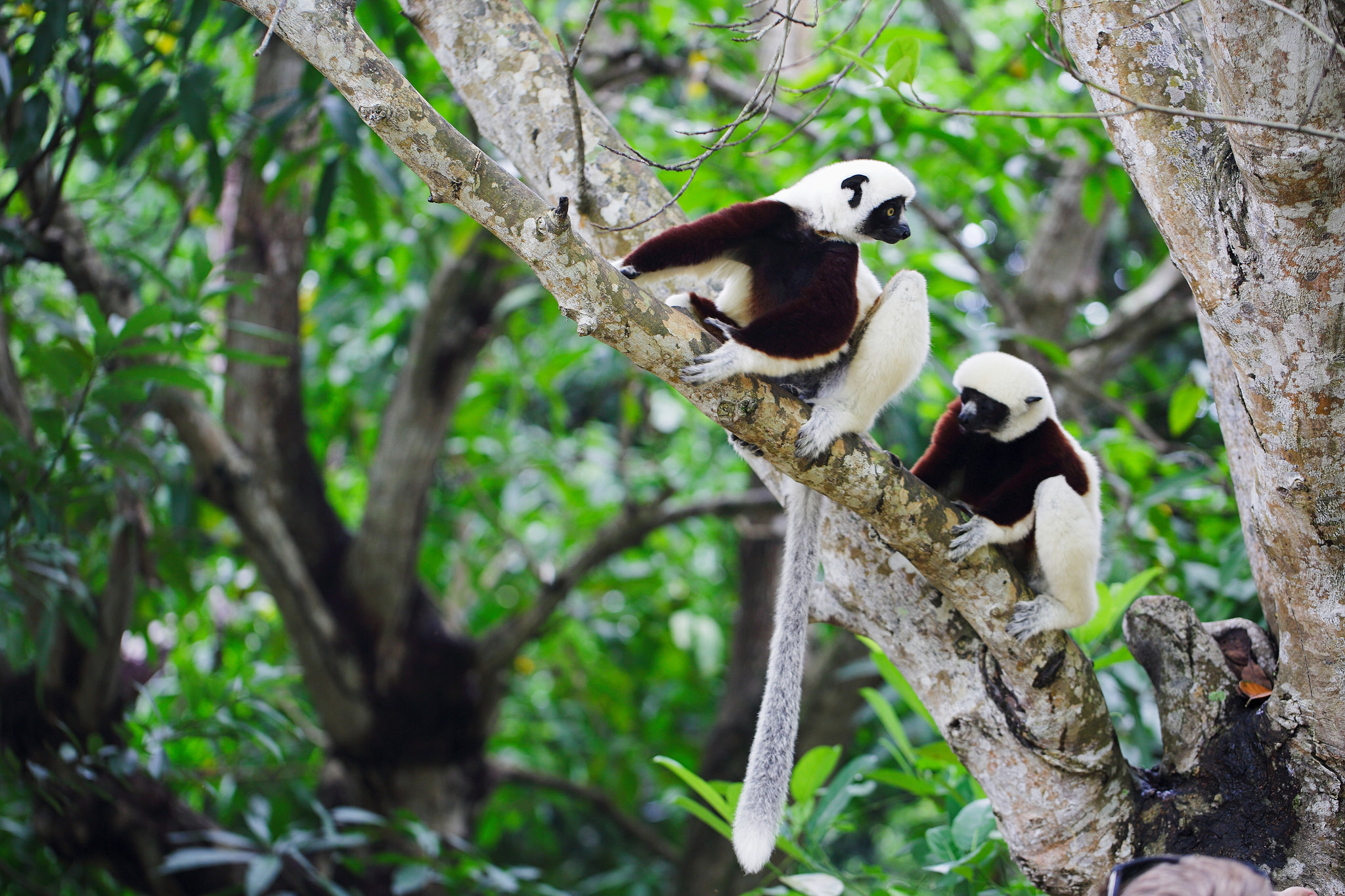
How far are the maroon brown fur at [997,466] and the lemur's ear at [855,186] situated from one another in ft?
2.63

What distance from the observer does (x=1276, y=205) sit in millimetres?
1836

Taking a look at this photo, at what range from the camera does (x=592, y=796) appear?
5.75 m

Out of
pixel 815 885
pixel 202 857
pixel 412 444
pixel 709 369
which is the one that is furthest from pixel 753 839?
pixel 412 444

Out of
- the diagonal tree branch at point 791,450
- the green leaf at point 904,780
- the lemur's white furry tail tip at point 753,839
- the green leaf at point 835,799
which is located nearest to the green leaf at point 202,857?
the green leaf at point 835,799

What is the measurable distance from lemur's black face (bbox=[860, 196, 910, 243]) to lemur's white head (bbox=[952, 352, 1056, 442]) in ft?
1.73

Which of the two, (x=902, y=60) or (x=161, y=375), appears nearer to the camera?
(x=902, y=60)

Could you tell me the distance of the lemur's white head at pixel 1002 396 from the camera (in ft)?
9.47

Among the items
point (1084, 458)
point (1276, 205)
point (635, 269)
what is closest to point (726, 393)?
point (635, 269)

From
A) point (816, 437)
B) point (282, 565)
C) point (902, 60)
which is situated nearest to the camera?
point (816, 437)

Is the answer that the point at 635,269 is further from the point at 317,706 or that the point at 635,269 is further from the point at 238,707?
the point at 317,706

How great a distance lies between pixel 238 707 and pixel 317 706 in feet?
3.09

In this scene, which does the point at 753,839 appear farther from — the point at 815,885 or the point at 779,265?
the point at 779,265

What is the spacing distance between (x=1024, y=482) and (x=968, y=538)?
0.46 m

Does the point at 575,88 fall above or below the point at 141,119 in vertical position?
below
